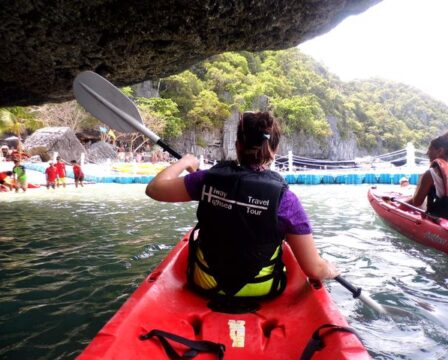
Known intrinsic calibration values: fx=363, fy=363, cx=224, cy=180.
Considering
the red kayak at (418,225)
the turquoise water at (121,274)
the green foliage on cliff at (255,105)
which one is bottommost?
the turquoise water at (121,274)

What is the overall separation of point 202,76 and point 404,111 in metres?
52.9

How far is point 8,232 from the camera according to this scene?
5.81 meters

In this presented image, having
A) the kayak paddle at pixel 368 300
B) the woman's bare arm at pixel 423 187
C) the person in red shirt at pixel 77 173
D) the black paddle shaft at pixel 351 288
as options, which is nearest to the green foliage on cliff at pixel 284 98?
the person in red shirt at pixel 77 173

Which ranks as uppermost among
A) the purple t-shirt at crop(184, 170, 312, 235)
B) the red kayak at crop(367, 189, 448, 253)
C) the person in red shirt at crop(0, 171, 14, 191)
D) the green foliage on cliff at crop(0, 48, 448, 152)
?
the green foliage on cliff at crop(0, 48, 448, 152)

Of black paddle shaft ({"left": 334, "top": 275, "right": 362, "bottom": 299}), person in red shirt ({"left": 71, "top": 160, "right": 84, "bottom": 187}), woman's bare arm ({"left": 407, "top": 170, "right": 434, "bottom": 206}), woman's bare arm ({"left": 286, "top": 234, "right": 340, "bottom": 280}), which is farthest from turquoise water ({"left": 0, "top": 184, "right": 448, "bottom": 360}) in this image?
person in red shirt ({"left": 71, "top": 160, "right": 84, "bottom": 187})

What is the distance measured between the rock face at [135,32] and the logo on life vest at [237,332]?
3930 mm

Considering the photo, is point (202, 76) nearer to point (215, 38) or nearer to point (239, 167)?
point (215, 38)

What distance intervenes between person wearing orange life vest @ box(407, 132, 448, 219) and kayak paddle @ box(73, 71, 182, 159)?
3383 millimetres

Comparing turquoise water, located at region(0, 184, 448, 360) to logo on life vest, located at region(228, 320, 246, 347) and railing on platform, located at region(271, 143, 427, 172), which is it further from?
railing on platform, located at region(271, 143, 427, 172)

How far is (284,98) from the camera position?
42250mm

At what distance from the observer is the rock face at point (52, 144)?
21.6m

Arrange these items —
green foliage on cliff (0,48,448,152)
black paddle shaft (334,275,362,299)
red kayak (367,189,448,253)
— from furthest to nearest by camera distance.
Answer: green foliage on cliff (0,48,448,152) < red kayak (367,189,448,253) < black paddle shaft (334,275,362,299)

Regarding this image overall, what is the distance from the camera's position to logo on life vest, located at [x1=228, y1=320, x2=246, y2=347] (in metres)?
1.82

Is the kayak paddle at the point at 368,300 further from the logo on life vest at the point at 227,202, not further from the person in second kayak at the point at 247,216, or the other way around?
the logo on life vest at the point at 227,202
